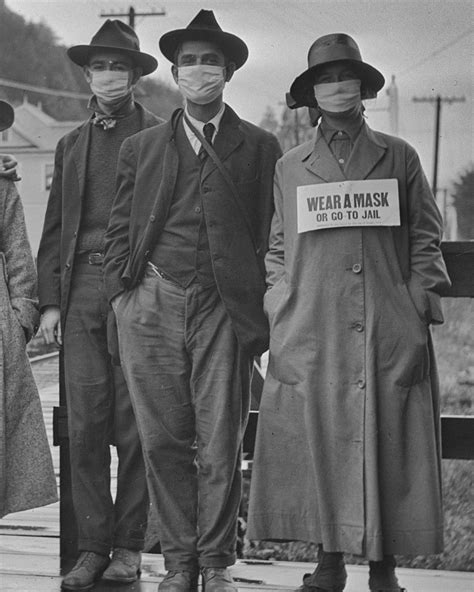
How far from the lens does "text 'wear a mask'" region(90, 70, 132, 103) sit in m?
4.01

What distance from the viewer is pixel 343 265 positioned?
362cm

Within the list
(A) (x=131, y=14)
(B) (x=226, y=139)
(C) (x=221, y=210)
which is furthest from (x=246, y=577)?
(A) (x=131, y=14)

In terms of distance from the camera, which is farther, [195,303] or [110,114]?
[110,114]

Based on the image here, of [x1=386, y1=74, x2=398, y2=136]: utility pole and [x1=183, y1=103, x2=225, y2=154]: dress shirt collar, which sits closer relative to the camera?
[x1=183, y1=103, x2=225, y2=154]: dress shirt collar

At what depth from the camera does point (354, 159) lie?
3.68 meters

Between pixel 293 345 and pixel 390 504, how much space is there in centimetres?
56

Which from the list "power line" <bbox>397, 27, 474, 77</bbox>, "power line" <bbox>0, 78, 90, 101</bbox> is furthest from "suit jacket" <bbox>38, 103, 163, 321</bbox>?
"power line" <bbox>397, 27, 474, 77</bbox>

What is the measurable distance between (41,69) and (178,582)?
2.55 meters

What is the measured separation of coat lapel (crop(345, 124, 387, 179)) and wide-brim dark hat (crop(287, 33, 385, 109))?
0.15 metres

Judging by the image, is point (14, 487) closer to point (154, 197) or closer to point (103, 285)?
point (103, 285)

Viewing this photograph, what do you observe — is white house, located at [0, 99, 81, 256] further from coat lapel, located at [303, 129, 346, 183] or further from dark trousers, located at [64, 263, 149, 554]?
coat lapel, located at [303, 129, 346, 183]

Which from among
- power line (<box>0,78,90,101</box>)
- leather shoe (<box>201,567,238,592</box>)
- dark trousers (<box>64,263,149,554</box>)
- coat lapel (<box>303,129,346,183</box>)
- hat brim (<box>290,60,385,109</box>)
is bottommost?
leather shoe (<box>201,567,238,592</box>)

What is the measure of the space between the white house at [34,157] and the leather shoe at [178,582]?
1354 millimetres

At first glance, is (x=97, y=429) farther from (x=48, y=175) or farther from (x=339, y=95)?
(x=339, y=95)
